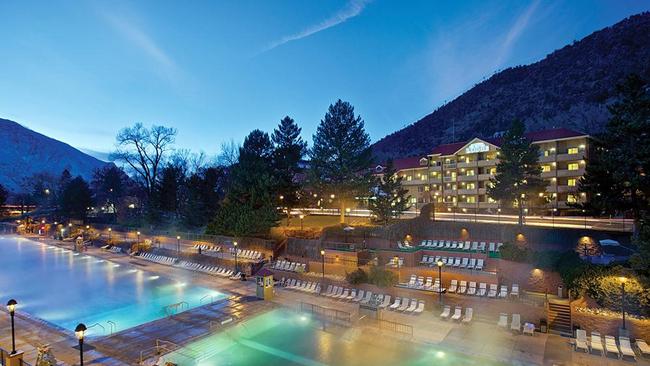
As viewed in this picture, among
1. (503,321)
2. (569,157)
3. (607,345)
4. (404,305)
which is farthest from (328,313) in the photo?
(569,157)

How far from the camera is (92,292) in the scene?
2605 cm

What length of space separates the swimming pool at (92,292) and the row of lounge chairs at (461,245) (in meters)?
16.8

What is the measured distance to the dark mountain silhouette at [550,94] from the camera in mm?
88312

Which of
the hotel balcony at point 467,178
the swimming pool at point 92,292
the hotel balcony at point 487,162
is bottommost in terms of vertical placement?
the swimming pool at point 92,292

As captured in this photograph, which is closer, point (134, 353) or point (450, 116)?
point (134, 353)

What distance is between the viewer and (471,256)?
25.2 meters

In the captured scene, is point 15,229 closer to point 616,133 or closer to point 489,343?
point 489,343

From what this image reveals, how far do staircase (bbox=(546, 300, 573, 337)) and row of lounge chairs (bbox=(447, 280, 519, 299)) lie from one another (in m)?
2.13

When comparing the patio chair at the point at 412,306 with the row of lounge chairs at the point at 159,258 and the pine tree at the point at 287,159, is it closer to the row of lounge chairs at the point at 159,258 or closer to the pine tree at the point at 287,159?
the pine tree at the point at 287,159

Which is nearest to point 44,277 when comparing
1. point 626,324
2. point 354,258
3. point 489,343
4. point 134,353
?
point 134,353

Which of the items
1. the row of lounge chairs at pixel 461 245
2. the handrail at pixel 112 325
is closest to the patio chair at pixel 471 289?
the row of lounge chairs at pixel 461 245

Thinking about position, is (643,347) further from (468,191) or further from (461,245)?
(468,191)

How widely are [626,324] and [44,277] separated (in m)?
40.2

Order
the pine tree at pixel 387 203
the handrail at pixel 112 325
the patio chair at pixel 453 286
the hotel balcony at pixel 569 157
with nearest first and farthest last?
the handrail at pixel 112 325 → the patio chair at pixel 453 286 → the pine tree at pixel 387 203 → the hotel balcony at pixel 569 157
